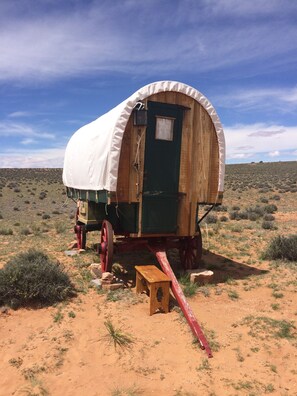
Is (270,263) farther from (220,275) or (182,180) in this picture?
(182,180)

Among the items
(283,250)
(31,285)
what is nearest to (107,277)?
(31,285)

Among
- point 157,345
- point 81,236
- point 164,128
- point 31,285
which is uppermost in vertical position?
point 164,128

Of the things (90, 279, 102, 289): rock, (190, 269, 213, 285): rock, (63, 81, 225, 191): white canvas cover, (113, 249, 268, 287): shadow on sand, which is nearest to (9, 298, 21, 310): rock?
(90, 279, 102, 289): rock

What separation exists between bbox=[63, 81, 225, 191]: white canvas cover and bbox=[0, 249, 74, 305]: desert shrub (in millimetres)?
2076

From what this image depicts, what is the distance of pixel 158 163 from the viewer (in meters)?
7.16

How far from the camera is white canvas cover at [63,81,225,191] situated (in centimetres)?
672

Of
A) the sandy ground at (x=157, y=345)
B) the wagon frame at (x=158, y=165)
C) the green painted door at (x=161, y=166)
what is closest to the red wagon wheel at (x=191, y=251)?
the wagon frame at (x=158, y=165)

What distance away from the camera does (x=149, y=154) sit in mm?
7070

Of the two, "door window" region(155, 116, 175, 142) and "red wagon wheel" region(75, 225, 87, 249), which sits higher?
"door window" region(155, 116, 175, 142)

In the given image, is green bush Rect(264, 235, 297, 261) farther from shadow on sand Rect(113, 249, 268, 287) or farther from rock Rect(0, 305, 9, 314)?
rock Rect(0, 305, 9, 314)

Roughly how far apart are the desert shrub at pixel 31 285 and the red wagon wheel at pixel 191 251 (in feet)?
Result: 9.82

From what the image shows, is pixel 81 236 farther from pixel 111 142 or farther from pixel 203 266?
pixel 111 142

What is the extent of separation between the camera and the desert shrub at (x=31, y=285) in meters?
6.30

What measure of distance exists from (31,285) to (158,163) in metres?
3.47
